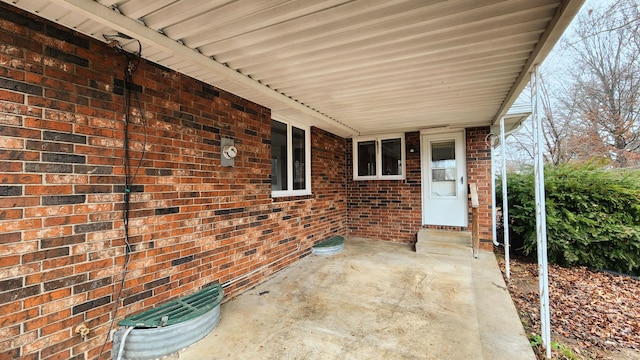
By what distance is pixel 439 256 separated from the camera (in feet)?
16.4

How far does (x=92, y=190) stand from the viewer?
2090 millimetres

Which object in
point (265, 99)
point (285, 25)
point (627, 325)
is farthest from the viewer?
point (265, 99)

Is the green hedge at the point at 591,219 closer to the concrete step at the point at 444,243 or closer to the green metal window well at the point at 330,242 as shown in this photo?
the concrete step at the point at 444,243

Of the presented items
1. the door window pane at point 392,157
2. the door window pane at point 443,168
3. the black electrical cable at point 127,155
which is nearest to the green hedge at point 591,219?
the door window pane at point 443,168

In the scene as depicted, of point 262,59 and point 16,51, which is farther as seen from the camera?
point 262,59

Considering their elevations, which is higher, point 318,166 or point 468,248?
point 318,166

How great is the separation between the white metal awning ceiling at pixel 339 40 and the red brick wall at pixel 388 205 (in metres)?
2.66

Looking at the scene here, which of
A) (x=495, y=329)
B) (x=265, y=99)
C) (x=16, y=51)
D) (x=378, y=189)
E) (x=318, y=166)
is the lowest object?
(x=495, y=329)

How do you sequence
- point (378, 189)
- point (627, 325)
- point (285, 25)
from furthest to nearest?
point (378, 189) < point (627, 325) < point (285, 25)

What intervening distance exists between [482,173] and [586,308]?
109 inches

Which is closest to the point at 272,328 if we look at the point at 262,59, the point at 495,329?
the point at 495,329

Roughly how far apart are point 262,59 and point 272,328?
2.69m

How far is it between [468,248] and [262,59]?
16.3 feet

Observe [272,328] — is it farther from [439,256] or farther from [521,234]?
[521,234]
